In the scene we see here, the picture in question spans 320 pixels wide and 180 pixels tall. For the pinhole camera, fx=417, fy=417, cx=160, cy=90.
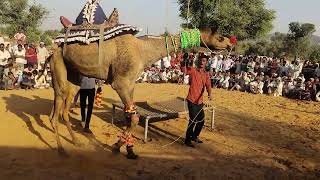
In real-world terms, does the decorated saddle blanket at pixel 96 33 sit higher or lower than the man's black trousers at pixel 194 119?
higher

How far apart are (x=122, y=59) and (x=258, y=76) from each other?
11752 millimetres

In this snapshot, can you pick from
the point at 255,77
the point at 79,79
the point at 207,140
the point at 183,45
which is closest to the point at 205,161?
the point at 207,140

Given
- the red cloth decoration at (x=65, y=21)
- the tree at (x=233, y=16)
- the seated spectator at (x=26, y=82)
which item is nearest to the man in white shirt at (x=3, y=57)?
the seated spectator at (x=26, y=82)

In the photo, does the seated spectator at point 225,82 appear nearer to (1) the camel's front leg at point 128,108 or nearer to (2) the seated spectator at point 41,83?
(2) the seated spectator at point 41,83

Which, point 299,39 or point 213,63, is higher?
point 299,39

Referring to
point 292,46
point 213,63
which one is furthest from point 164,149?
point 292,46

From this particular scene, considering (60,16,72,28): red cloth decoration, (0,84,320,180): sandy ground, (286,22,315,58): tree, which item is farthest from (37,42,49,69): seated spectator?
(286,22,315,58): tree

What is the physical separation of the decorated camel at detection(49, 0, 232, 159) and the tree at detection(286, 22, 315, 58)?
34001mm

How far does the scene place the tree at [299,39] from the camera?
39312mm

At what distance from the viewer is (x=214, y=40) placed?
6867 millimetres

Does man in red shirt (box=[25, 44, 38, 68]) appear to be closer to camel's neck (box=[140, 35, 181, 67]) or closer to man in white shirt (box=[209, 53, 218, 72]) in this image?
man in white shirt (box=[209, 53, 218, 72])

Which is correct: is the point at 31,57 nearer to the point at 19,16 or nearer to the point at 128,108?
the point at 128,108

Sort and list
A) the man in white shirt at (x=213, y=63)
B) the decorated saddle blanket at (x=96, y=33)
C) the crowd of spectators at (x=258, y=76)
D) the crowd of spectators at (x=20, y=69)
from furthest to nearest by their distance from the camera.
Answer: the man in white shirt at (x=213, y=63) → the crowd of spectators at (x=258, y=76) → the crowd of spectators at (x=20, y=69) → the decorated saddle blanket at (x=96, y=33)

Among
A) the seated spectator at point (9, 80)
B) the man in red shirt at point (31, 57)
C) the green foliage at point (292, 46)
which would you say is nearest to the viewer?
the seated spectator at point (9, 80)
